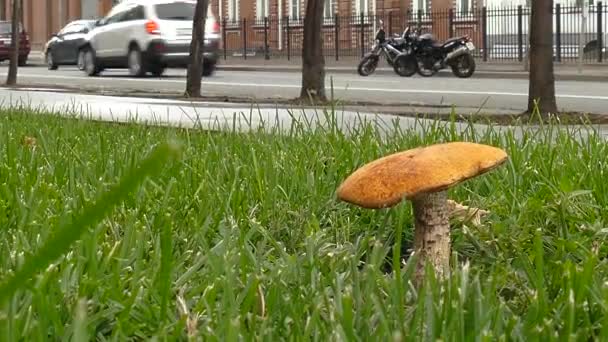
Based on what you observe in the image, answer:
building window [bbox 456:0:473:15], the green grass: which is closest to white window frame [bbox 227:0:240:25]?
building window [bbox 456:0:473:15]

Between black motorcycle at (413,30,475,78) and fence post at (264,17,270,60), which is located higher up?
fence post at (264,17,270,60)

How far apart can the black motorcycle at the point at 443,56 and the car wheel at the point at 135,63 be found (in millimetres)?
6887

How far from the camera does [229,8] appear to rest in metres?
52.8

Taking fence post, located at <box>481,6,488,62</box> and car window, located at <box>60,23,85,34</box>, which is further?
car window, located at <box>60,23,85,34</box>

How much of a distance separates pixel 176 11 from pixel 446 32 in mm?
13909

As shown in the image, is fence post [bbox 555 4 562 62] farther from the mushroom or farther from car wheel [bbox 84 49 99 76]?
the mushroom

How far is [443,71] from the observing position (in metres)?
32.4

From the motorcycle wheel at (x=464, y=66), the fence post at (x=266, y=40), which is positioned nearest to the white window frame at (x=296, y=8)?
the fence post at (x=266, y=40)

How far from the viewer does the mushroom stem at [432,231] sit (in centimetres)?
260

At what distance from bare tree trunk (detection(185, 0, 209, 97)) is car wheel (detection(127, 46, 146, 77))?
36.0 ft

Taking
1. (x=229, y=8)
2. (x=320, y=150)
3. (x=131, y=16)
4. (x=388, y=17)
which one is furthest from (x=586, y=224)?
(x=229, y=8)

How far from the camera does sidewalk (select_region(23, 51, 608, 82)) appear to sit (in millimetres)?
27494

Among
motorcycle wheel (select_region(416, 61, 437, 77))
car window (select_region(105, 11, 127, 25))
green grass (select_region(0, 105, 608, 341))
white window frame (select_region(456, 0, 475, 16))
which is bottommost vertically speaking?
green grass (select_region(0, 105, 608, 341))

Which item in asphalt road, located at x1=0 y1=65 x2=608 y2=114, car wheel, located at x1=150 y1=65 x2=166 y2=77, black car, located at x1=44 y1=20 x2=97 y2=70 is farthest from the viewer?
black car, located at x1=44 y1=20 x2=97 y2=70
